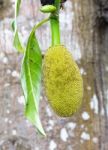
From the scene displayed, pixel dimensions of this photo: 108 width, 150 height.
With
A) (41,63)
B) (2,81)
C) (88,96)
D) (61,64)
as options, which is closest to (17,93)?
(2,81)

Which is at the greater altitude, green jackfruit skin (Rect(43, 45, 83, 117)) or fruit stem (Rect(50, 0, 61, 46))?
fruit stem (Rect(50, 0, 61, 46))

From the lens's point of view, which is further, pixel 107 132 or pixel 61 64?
pixel 107 132

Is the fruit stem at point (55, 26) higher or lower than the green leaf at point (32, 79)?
higher

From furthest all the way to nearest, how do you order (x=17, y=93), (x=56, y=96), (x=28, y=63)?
(x=17, y=93) → (x=28, y=63) → (x=56, y=96)

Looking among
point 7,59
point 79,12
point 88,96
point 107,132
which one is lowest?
point 107,132

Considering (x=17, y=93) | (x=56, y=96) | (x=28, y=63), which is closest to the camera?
(x=56, y=96)

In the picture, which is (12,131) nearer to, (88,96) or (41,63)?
(88,96)
